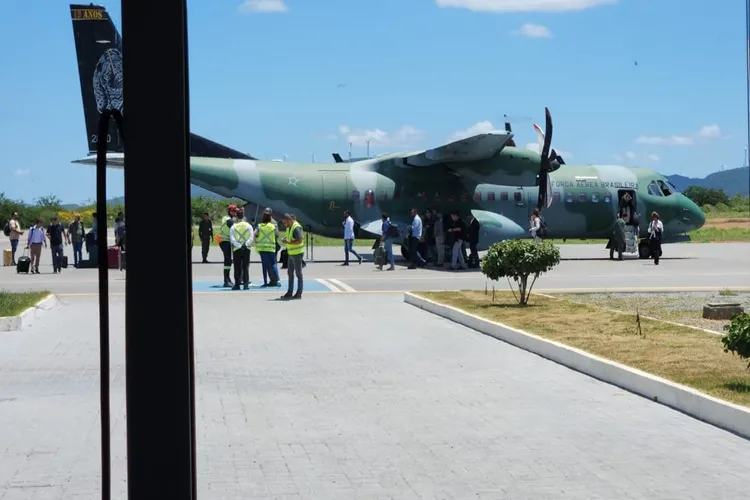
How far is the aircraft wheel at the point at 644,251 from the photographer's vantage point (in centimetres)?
3381

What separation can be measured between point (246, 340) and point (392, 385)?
413 cm

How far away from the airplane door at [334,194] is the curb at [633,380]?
620 inches

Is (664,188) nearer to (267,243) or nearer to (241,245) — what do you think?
(267,243)

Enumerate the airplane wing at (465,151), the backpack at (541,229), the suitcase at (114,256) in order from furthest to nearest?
1. the backpack at (541,229)
2. the airplane wing at (465,151)
3. the suitcase at (114,256)

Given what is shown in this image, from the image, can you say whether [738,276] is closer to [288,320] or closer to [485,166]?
[485,166]

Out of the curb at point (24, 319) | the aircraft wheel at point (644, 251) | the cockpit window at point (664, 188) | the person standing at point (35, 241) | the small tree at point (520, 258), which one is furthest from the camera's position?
the cockpit window at point (664, 188)

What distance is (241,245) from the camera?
22.0 metres

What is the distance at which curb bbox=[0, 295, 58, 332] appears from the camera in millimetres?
15117

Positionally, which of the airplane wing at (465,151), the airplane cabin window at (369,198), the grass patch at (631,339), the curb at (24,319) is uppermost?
the airplane wing at (465,151)

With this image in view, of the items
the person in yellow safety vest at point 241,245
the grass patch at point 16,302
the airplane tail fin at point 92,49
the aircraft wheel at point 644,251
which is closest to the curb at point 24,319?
the grass patch at point 16,302

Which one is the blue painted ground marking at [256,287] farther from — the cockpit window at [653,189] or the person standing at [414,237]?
the cockpit window at [653,189]

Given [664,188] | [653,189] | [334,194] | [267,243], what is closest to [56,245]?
[334,194]

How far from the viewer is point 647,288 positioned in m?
21.6

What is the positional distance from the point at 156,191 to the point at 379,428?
568 centimetres
